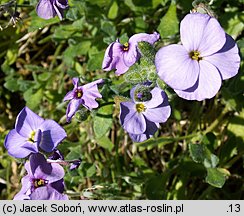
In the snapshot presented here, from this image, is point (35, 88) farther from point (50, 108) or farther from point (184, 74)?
point (184, 74)

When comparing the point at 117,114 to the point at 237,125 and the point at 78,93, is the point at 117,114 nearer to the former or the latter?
the point at 237,125

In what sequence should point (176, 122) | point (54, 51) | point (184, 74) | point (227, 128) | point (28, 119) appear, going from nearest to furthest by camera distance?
1. point (184, 74)
2. point (28, 119)
3. point (227, 128)
4. point (176, 122)
5. point (54, 51)

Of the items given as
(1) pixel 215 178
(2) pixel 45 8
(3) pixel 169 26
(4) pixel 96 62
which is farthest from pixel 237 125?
(2) pixel 45 8

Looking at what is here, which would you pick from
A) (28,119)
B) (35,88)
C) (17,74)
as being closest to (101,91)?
(28,119)

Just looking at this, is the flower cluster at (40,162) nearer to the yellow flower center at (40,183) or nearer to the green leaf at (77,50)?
the yellow flower center at (40,183)

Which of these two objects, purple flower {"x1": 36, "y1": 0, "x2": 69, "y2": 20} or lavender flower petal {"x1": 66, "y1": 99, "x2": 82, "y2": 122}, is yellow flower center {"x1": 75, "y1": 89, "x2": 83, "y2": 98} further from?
purple flower {"x1": 36, "y1": 0, "x2": 69, "y2": 20}

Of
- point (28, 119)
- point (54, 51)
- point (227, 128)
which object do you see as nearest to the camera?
point (28, 119)

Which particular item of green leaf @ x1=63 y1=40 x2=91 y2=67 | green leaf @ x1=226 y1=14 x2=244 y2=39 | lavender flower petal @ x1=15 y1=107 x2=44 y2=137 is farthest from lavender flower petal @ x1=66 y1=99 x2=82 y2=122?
green leaf @ x1=226 y1=14 x2=244 y2=39
